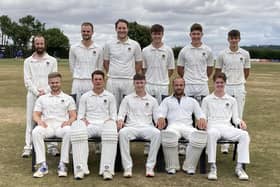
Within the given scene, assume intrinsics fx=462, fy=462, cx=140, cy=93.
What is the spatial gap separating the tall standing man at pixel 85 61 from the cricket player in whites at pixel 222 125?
180 cm

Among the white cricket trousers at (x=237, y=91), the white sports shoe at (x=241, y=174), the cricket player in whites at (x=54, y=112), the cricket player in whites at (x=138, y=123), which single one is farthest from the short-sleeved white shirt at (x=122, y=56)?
the white sports shoe at (x=241, y=174)

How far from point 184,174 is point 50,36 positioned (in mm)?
88865

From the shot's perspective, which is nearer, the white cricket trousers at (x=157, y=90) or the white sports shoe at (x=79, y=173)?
the white sports shoe at (x=79, y=173)

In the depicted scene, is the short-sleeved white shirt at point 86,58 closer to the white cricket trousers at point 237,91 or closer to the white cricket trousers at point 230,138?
the white cricket trousers at point 230,138

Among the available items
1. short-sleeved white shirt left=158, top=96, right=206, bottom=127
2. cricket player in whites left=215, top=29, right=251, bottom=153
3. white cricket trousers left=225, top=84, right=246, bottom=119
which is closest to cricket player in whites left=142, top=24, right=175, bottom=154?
short-sleeved white shirt left=158, top=96, right=206, bottom=127

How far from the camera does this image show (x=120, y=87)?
7348mm

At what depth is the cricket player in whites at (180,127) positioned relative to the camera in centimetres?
629

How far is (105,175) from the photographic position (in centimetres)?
607

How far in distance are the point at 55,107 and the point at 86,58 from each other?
964 mm

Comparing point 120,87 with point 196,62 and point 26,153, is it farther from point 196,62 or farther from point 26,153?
point 26,153

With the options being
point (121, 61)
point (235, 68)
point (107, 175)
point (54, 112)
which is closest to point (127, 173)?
point (107, 175)

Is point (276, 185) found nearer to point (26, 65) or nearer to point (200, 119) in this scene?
point (200, 119)

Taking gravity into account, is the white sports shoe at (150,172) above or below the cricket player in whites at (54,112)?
below

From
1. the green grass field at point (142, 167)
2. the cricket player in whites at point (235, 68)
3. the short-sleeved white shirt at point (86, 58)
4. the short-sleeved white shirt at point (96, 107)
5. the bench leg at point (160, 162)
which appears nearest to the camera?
the green grass field at point (142, 167)
